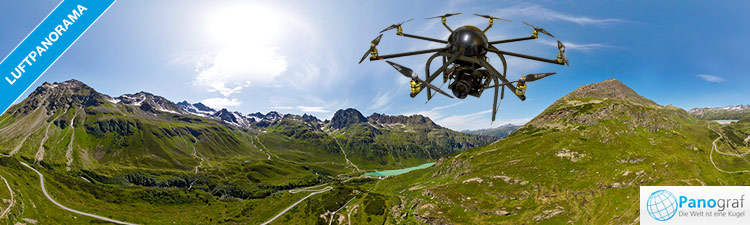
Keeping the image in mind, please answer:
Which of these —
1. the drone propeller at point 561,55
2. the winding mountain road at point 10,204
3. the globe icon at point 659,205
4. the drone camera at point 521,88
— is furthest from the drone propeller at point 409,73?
the winding mountain road at point 10,204

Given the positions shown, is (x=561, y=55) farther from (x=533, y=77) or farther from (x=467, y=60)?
(x=467, y=60)

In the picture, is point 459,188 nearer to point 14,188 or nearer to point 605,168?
point 605,168

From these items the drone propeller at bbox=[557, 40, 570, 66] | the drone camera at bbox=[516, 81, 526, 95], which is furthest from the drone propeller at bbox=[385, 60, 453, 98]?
the drone propeller at bbox=[557, 40, 570, 66]

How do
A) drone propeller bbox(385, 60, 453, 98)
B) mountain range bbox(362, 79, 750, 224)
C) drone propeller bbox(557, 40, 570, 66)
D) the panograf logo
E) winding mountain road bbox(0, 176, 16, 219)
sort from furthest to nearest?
winding mountain road bbox(0, 176, 16, 219) < mountain range bbox(362, 79, 750, 224) < the panograf logo < drone propeller bbox(385, 60, 453, 98) < drone propeller bbox(557, 40, 570, 66)

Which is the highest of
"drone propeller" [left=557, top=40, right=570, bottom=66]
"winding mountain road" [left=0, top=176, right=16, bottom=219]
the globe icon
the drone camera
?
"drone propeller" [left=557, top=40, right=570, bottom=66]

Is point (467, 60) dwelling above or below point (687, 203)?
above

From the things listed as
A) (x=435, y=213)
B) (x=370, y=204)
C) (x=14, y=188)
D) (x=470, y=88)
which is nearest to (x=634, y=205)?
(x=435, y=213)

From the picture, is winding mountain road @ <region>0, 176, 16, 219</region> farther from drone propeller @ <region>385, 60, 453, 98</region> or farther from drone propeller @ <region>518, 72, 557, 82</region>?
drone propeller @ <region>518, 72, 557, 82</region>

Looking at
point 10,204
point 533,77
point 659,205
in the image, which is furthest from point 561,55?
point 10,204
